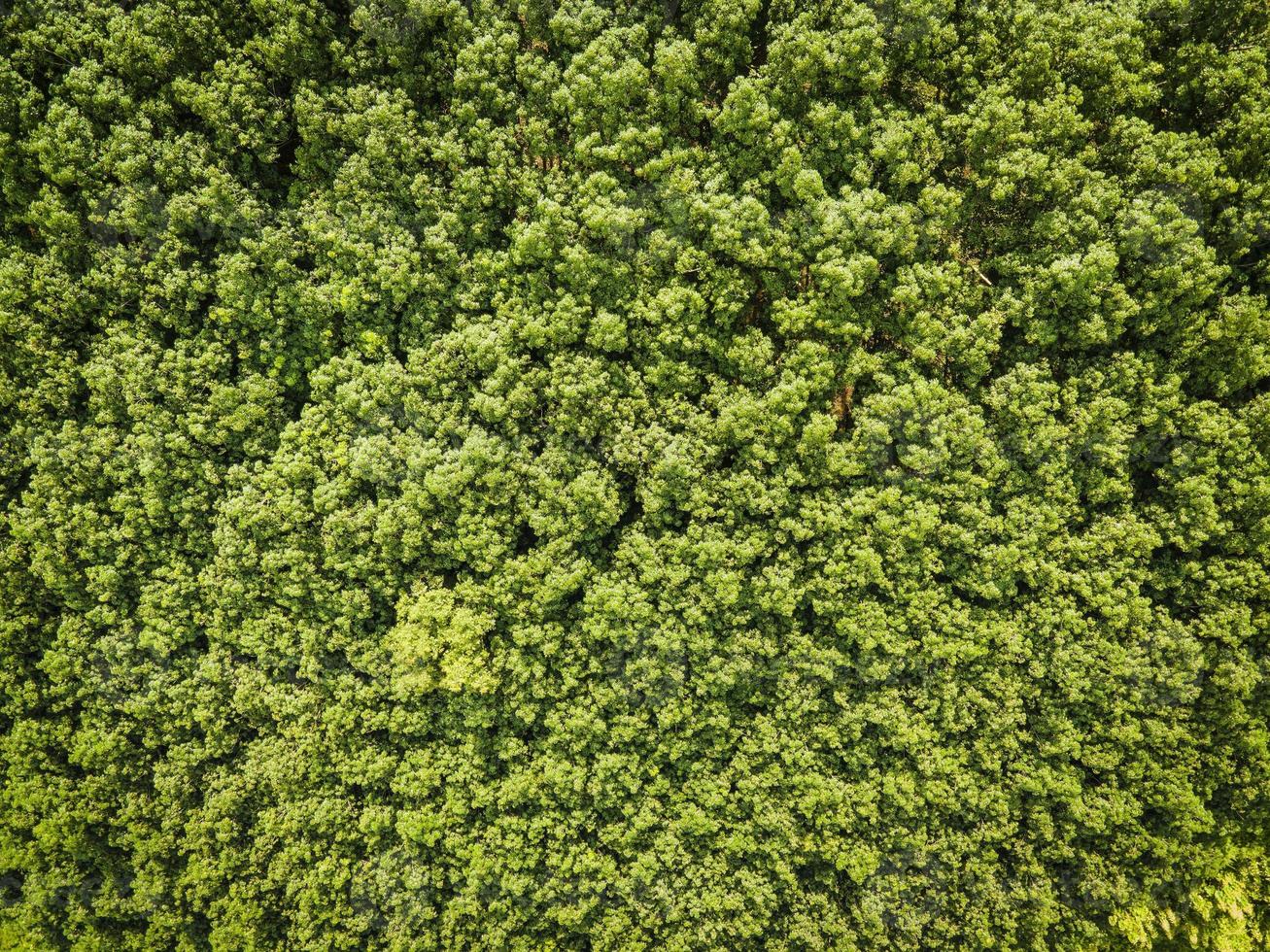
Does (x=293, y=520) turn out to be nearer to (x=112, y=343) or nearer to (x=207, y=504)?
(x=207, y=504)

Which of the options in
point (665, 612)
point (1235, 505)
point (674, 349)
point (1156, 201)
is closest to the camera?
point (1156, 201)

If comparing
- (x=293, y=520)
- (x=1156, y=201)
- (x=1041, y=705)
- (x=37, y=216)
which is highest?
(x=1156, y=201)

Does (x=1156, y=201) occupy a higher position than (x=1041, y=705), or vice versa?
(x=1156, y=201)

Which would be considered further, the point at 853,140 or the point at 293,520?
the point at 293,520

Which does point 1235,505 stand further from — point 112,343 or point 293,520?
point 112,343

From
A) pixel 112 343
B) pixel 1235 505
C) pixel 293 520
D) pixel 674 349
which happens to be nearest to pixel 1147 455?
pixel 1235 505

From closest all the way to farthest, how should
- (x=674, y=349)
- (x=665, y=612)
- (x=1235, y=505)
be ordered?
(x=1235, y=505) < (x=674, y=349) < (x=665, y=612)
